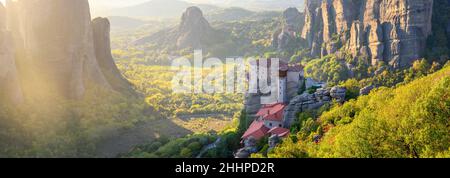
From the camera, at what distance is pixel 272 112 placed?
40.2 metres

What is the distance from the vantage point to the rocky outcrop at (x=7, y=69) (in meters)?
43.9

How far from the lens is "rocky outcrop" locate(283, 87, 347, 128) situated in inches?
1515

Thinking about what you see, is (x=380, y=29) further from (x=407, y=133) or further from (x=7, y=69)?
(x=407, y=133)

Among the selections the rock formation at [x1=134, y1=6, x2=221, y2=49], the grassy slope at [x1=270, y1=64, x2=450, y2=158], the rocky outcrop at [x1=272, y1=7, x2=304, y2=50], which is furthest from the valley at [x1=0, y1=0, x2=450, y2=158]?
the rock formation at [x1=134, y1=6, x2=221, y2=49]

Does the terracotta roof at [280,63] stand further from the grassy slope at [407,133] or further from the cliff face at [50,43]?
the cliff face at [50,43]

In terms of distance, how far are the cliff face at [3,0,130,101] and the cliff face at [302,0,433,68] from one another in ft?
159

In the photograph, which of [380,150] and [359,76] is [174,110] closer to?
[359,76]

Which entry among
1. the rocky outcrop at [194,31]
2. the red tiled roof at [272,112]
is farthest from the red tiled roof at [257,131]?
the rocky outcrop at [194,31]

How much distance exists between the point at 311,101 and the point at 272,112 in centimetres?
365

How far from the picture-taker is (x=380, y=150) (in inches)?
798

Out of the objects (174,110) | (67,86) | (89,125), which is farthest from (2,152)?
(174,110)

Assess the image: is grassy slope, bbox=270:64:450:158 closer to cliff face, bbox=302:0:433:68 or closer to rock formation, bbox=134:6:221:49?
cliff face, bbox=302:0:433:68

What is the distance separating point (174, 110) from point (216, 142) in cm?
3257

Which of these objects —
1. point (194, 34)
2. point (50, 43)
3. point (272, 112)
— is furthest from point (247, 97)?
point (194, 34)
